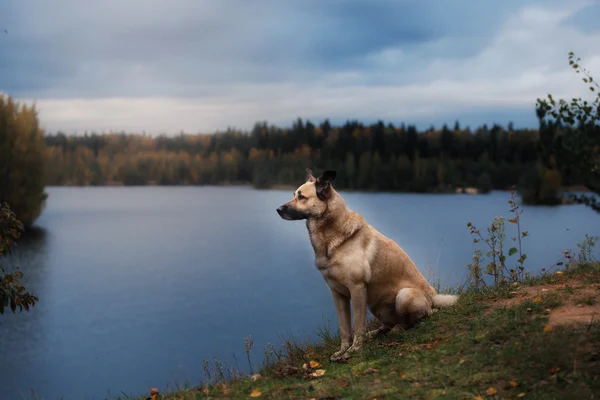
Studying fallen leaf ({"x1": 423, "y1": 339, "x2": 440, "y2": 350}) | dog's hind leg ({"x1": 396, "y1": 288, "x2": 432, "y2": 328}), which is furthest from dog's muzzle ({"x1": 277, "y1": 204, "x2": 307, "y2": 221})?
fallen leaf ({"x1": 423, "y1": 339, "x2": 440, "y2": 350})

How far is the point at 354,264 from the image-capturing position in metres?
7.93

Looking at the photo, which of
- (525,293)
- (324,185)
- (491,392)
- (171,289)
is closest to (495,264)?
(525,293)

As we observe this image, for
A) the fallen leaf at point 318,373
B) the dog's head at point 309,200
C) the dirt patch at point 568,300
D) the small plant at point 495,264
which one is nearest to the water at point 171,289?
the small plant at point 495,264

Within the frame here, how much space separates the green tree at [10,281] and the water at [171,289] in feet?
6.26

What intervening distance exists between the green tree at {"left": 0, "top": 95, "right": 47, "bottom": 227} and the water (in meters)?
5.22

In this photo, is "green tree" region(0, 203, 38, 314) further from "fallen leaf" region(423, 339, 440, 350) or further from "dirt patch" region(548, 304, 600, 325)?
"dirt patch" region(548, 304, 600, 325)

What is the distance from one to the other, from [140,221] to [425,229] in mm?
51229

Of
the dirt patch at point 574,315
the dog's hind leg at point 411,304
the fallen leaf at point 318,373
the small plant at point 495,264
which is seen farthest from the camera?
the small plant at point 495,264

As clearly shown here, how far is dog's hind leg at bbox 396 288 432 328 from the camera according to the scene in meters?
8.12

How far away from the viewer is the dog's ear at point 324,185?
7.87 metres

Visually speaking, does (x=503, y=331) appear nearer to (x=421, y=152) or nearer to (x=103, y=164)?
(x=421, y=152)

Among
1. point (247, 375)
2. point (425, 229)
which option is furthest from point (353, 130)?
point (247, 375)

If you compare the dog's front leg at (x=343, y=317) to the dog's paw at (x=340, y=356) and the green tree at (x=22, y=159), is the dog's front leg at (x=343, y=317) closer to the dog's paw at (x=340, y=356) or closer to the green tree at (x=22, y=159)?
the dog's paw at (x=340, y=356)

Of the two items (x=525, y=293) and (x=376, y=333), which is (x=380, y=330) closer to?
(x=376, y=333)
